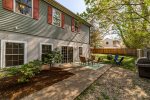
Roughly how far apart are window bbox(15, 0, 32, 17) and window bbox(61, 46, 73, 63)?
16.6 ft

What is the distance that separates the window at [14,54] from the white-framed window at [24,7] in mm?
2103

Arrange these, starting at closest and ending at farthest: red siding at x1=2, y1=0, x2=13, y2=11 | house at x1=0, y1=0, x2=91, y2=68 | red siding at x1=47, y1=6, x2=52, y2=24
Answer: red siding at x1=2, y1=0, x2=13, y2=11 → house at x1=0, y1=0, x2=91, y2=68 → red siding at x1=47, y1=6, x2=52, y2=24

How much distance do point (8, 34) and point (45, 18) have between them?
3.59 m

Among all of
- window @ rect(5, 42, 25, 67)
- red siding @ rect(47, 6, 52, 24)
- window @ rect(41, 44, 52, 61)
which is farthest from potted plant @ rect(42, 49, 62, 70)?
red siding @ rect(47, 6, 52, 24)

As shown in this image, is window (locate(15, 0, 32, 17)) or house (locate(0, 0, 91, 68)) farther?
window (locate(15, 0, 32, 17))

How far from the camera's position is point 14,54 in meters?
7.84

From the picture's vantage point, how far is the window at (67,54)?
12805 millimetres

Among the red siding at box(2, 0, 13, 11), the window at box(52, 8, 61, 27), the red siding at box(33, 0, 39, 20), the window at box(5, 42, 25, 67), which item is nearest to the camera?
the red siding at box(2, 0, 13, 11)

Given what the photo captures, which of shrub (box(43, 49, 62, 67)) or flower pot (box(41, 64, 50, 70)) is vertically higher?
shrub (box(43, 49, 62, 67))

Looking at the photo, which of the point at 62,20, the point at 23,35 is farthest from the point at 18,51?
the point at 62,20

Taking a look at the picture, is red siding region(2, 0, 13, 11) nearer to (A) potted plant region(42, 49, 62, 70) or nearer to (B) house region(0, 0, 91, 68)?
(B) house region(0, 0, 91, 68)

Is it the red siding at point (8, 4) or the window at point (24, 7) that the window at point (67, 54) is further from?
the red siding at point (8, 4)

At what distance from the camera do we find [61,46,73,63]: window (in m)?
12.8

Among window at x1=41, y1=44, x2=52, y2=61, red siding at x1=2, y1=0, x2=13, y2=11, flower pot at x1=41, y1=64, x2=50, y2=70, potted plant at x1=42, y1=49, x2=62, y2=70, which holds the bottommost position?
flower pot at x1=41, y1=64, x2=50, y2=70
